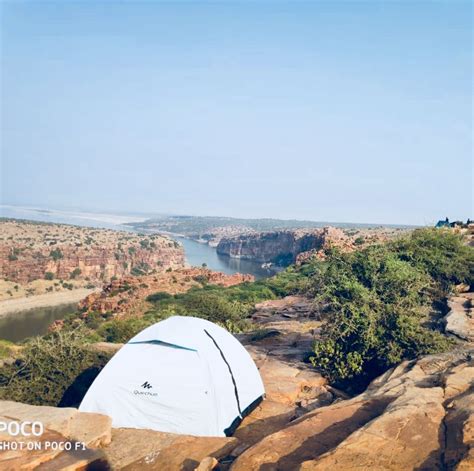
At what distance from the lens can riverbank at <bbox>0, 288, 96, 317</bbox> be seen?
207 ft

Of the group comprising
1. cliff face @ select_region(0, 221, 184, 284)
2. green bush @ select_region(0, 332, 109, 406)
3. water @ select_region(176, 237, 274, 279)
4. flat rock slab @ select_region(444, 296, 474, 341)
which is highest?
flat rock slab @ select_region(444, 296, 474, 341)

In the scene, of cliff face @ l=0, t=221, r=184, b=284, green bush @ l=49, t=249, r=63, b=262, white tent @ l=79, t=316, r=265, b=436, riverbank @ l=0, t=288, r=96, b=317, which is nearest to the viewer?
white tent @ l=79, t=316, r=265, b=436

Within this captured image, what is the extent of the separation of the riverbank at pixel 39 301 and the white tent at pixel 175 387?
58191 mm

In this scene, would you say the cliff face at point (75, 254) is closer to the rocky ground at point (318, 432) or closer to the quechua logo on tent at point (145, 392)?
the quechua logo on tent at point (145, 392)

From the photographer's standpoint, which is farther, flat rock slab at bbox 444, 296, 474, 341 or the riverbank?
the riverbank

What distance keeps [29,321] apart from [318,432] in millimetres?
59009

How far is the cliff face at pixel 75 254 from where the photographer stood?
74.6 m

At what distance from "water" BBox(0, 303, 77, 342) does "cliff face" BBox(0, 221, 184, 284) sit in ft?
38.9

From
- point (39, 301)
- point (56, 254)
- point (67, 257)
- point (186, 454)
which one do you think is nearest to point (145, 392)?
point (186, 454)

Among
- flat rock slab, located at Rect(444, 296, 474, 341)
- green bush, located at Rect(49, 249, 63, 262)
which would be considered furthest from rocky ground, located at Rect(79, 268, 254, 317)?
green bush, located at Rect(49, 249, 63, 262)

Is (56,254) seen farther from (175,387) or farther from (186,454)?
(186,454)

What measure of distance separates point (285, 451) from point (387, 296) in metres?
7.14

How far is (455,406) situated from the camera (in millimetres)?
6242

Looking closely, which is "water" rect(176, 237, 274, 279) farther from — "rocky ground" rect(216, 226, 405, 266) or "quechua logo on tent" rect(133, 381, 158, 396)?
"quechua logo on tent" rect(133, 381, 158, 396)
